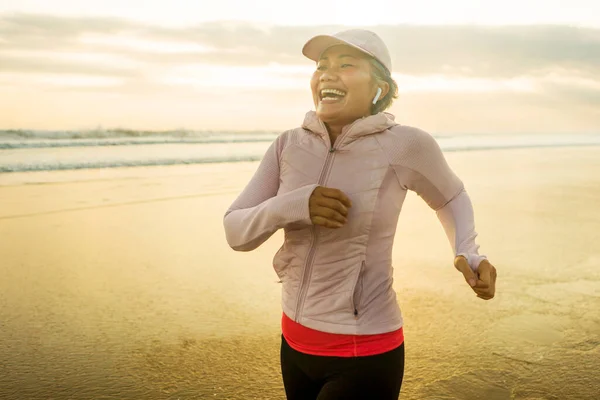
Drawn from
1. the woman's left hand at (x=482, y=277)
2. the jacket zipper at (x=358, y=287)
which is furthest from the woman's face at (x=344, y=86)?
the woman's left hand at (x=482, y=277)

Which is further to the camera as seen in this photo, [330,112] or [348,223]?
[330,112]

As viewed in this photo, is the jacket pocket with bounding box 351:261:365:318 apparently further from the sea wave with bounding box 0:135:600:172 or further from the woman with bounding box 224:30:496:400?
the sea wave with bounding box 0:135:600:172

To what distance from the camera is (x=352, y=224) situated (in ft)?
7.00

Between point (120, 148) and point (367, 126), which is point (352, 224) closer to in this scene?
point (367, 126)

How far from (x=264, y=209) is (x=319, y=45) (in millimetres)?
634

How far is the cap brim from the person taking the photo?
7.39 feet

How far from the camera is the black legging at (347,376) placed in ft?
6.98

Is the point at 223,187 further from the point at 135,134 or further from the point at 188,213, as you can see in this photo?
the point at 135,134

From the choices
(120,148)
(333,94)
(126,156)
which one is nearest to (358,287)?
(333,94)

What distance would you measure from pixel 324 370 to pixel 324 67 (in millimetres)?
1043

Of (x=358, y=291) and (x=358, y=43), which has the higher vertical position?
(x=358, y=43)

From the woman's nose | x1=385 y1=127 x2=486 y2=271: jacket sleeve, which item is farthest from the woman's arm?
the woman's nose

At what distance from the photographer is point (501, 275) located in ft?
18.4

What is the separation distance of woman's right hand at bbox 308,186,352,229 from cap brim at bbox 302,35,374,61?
54 centimetres
